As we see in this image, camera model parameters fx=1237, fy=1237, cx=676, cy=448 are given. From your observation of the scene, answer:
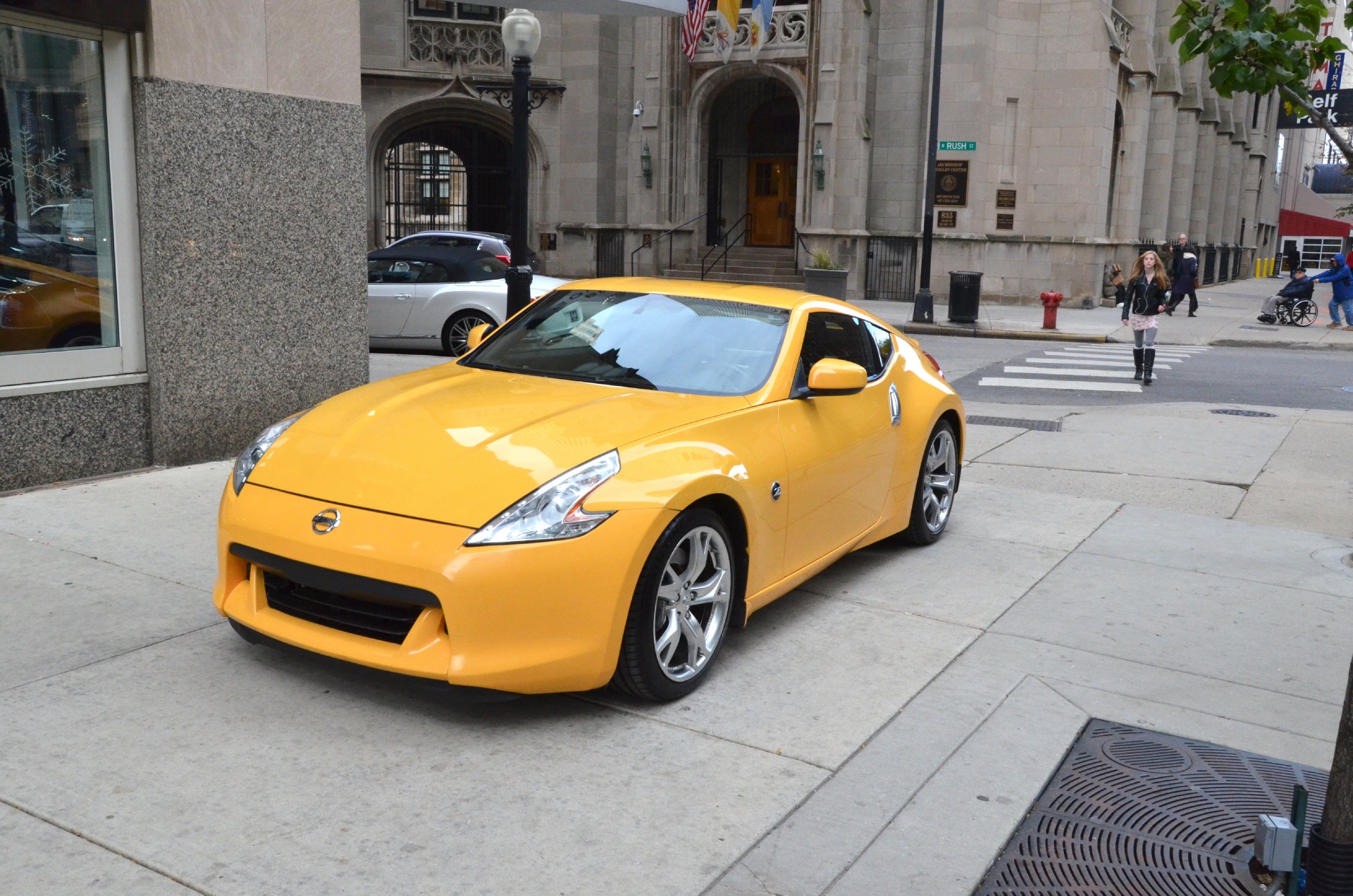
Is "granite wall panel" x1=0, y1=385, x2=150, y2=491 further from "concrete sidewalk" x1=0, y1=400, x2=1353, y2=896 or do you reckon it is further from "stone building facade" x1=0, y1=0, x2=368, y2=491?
"concrete sidewalk" x1=0, y1=400, x2=1353, y2=896

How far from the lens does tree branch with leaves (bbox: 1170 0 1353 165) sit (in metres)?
3.99

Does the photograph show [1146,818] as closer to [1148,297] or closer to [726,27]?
[1148,297]

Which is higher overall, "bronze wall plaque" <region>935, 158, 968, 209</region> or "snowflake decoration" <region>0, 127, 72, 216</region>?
"bronze wall plaque" <region>935, 158, 968, 209</region>

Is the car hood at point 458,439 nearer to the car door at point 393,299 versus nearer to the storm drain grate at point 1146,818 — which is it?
the storm drain grate at point 1146,818

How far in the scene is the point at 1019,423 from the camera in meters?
11.9

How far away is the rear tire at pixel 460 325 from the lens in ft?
50.9

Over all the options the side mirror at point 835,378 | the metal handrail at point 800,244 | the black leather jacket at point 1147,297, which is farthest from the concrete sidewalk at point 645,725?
the metal handrail at point 800,244

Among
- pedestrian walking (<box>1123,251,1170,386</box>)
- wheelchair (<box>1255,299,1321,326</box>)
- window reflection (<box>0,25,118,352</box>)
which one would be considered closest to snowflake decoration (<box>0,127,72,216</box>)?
window reflection (<box>0,25,118,352</box>)

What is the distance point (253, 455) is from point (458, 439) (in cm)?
92

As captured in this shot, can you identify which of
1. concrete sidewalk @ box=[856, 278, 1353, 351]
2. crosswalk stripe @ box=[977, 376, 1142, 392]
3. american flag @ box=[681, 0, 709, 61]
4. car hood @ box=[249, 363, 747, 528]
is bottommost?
crosswalk stripe @ box=[977, 376, 1142, 392]

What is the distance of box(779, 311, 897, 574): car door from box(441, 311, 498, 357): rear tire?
9.71 m

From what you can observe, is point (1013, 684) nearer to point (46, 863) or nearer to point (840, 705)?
point (840, 705)

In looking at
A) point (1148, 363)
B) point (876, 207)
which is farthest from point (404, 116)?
point (1148, 363)

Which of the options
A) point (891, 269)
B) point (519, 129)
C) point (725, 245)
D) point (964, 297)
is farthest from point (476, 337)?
point (725, 245)
